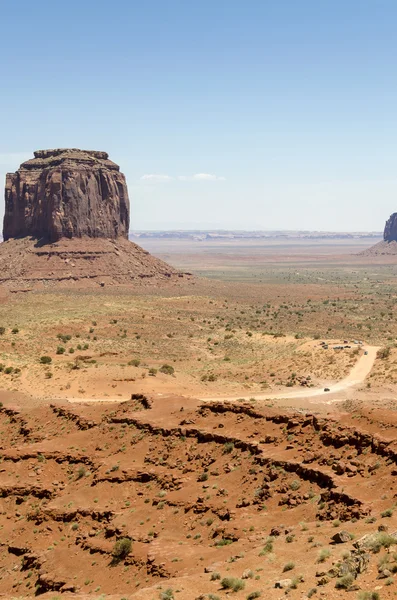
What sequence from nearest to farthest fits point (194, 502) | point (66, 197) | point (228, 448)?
point (194, 502) < point (228, 448) < point (66, 197)

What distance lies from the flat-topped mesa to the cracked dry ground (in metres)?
102

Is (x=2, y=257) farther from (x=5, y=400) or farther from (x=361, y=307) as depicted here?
(x=5, y=400)

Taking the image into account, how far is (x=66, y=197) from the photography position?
129 meters

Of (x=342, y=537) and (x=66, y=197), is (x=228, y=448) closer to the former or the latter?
(x=342, y=537)

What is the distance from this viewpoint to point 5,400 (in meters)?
40.2

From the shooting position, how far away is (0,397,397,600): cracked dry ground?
17109 millimetres

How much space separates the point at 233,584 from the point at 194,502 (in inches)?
309

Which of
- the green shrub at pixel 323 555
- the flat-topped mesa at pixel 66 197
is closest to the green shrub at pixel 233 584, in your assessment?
the green shrub at pixel 323 555

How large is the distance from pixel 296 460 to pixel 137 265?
11424 cm

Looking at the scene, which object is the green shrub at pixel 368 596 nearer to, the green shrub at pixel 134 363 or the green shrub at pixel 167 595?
the green shrub at pixel 167 595

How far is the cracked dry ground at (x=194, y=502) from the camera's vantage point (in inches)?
674

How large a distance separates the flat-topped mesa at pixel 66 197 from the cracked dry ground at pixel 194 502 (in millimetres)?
101846

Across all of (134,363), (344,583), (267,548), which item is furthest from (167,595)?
(134,363)

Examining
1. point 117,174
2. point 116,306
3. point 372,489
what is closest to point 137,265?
point 117,174
